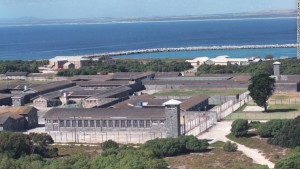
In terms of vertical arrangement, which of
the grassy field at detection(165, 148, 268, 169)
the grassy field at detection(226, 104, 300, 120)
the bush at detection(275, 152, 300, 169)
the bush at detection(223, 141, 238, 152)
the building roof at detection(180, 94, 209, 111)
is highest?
the building roof at detection(180, 94, 209, 111)

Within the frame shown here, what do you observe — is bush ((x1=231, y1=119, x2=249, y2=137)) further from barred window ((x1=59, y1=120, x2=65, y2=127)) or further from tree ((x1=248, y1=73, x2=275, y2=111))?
barred window ((x1=59, y1=120, x2=65, y2=127))

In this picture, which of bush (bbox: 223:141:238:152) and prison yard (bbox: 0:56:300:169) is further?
bush (bbox: 223:141:238:152)

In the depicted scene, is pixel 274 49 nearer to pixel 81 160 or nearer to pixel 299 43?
pixel 299 43

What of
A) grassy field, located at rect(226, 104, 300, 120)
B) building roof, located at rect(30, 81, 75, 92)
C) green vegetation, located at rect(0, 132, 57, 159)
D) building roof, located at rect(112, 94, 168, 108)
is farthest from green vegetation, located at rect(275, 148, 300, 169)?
building roof, located at rect(30, 81, 75, 92)

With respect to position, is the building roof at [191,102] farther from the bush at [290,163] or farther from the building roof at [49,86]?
the bush at [290,163]

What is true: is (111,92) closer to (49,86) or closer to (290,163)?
(49,86)
